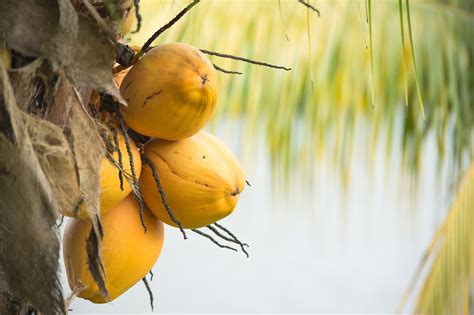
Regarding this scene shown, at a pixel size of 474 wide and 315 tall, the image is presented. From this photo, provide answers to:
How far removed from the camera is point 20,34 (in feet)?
1.57

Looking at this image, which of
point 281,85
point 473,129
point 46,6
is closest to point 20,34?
point 46,6

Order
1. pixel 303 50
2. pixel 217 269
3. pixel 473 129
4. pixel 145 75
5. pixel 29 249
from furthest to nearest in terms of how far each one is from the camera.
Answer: pixel 217 269 < pixel 473 129 < pixel 303 50 < pixel 145 75 < pixel 29 249

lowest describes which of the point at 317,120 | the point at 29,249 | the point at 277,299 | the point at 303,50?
the point at 277,299

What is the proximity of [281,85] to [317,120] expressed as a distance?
19cm

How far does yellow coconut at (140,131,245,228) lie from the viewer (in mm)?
666

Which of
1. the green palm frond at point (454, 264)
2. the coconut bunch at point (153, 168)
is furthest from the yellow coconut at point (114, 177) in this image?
the green palm frond at point (454, 264)

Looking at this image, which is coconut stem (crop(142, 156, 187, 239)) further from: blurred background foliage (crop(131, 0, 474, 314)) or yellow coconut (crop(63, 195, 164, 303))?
blurred background foliage (crop(131, 0, 474, 314))

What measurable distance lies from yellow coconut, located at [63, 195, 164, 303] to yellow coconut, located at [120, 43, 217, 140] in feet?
0.27

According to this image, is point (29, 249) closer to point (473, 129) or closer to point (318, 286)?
point (473, 129)

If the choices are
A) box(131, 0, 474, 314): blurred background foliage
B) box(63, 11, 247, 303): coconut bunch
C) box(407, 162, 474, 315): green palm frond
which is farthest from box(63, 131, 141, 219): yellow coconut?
box(407, 162, 474, 315): green palm frond

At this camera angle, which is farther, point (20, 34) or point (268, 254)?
point (268, 254)

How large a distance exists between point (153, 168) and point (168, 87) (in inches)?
3.0

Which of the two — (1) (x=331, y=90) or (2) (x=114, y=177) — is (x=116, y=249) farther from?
(1) (x=331, y=90)

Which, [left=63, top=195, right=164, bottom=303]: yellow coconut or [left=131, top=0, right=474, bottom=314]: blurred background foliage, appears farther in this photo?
[left=131, top=0, right=474, bottom=314]: blurred background foliage
